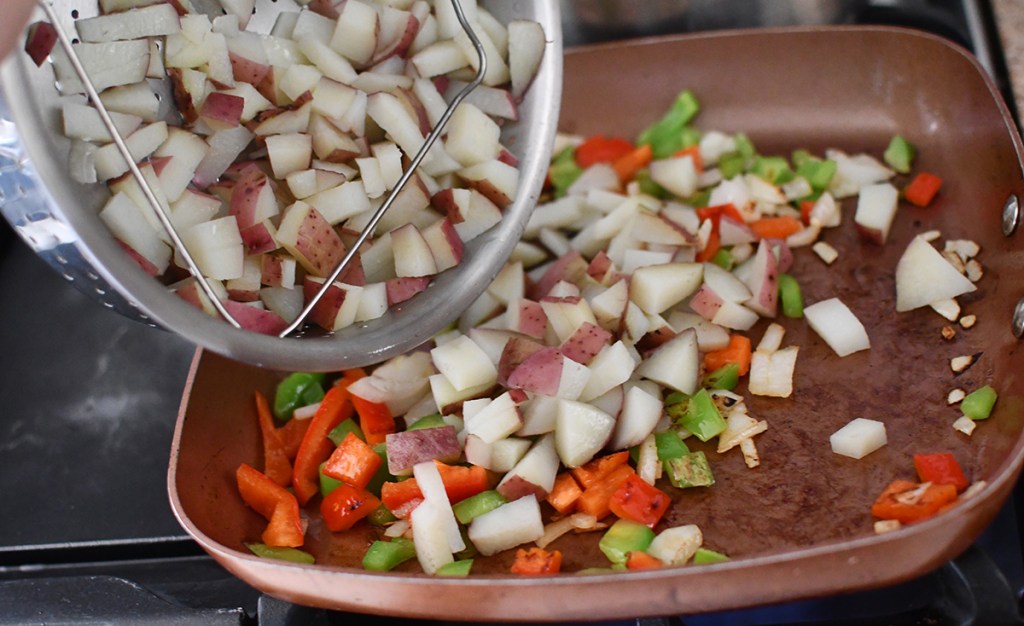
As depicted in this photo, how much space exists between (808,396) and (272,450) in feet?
2.27

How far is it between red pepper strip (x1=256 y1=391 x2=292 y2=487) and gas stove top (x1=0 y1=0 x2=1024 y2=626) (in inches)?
5.2

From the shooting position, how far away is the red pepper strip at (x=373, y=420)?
1235 millimetres

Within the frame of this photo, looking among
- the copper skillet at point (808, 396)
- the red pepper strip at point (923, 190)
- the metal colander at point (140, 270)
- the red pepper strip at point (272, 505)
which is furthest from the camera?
the red pepper strip at point (923, 190)

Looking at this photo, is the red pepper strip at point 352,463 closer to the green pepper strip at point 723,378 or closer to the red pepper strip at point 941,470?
the green pepper strip at point 723,378

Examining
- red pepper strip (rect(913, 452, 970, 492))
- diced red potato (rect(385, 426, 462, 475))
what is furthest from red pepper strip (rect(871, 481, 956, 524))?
diced red potato (rect(385, 426, 462, 475))

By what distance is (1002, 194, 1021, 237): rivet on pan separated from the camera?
1.23 m

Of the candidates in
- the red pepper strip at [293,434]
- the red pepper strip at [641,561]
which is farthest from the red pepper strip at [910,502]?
the red pepper strip at [293,434]

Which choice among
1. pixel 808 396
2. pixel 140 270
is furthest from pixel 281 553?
pixel 808 396

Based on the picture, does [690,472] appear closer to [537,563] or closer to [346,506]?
[537,563]

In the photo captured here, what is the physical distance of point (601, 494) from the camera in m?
1.12

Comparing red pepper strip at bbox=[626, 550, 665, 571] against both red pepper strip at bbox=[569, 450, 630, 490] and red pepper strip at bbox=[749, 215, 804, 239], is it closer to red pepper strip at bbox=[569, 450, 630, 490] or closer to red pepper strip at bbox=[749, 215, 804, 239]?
red pepper strip at bbox=[569, 450, 630, 490]

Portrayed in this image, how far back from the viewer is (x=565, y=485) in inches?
44.7

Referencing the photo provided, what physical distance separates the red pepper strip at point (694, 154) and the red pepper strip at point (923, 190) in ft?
1.05

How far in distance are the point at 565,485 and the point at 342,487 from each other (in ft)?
0.89
